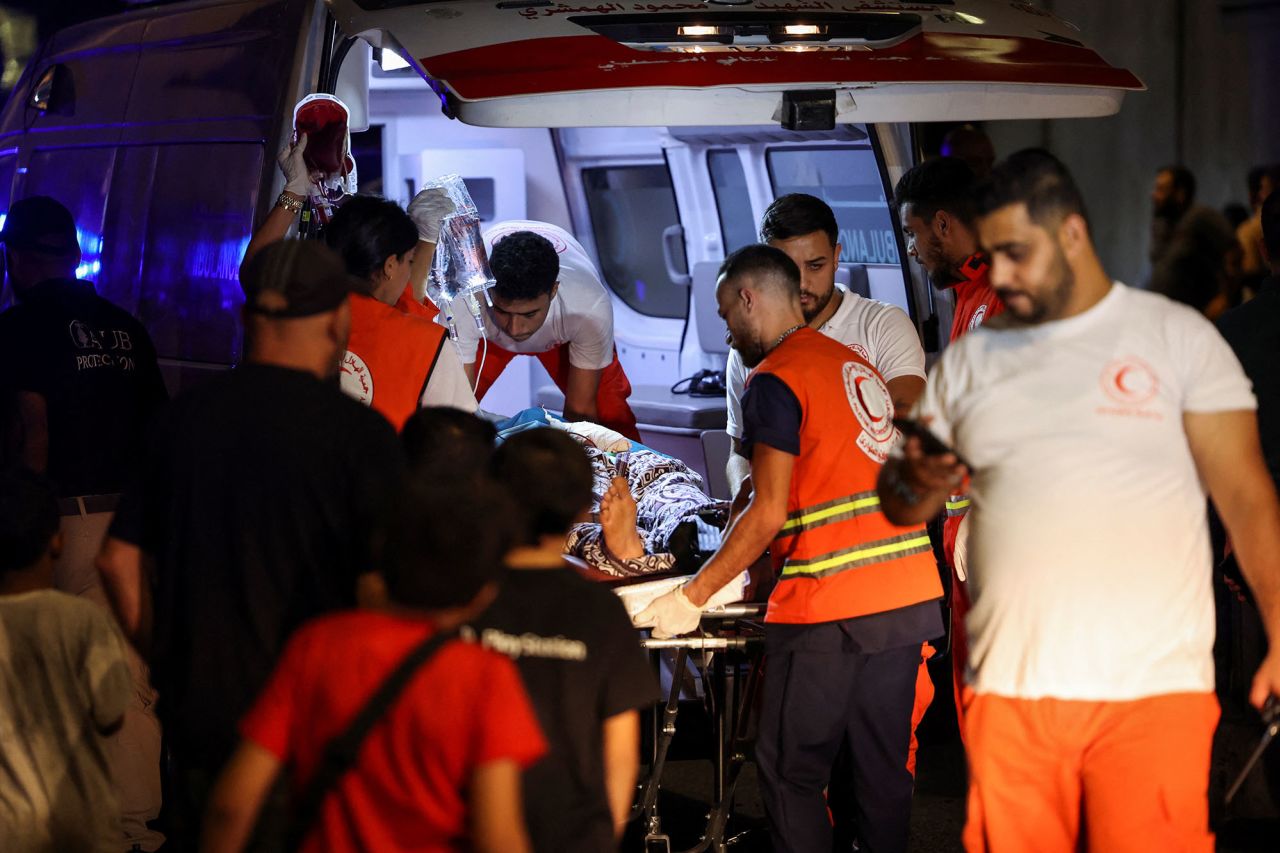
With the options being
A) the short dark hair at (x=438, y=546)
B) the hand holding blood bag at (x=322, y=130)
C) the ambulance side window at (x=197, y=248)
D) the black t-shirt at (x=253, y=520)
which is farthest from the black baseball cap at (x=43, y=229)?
the short dark hair at (x=438, y=546)

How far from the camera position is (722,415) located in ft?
24.6

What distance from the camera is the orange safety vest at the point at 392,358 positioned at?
4426mm

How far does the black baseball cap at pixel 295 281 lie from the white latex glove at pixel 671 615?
4.56 feet

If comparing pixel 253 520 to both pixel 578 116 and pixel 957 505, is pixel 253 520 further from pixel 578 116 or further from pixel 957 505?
pixel 957 505

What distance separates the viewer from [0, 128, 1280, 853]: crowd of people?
262cm

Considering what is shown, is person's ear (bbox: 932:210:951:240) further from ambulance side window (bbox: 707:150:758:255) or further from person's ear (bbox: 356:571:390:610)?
ambulance side window (bbox: 707:150:758:255)

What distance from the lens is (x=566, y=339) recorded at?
6.74 metres

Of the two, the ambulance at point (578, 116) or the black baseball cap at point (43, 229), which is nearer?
the ambulance at point (578, 116)

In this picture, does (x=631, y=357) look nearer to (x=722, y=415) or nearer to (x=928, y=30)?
(x=722, y=415)

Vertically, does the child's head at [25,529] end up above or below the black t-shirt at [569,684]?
above

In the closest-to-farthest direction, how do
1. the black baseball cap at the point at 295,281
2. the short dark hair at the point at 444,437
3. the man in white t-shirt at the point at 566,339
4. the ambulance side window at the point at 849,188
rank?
the black baseball cap at the point at 295,281, the short dark hair at the point at 444,437, the man in white t-shirt at the point at 566,339, the ambulance side window at the point at 849,188

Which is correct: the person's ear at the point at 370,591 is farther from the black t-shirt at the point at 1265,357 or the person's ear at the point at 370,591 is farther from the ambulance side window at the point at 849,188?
the ambulance side window at the point at 849,188

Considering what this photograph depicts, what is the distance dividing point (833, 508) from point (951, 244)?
1.46m

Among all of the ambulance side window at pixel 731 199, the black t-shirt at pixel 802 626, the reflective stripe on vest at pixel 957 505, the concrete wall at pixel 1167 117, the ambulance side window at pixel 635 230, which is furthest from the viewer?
the concrete wall at pixel 1167 117
